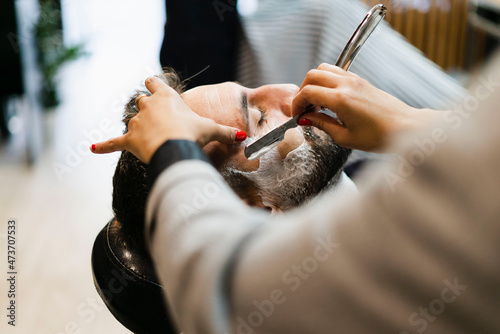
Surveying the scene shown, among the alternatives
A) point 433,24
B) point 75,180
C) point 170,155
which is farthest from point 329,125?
point 433,24

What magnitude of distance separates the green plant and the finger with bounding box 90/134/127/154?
2.72 metres

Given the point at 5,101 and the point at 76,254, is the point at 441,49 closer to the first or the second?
the point at 76,254

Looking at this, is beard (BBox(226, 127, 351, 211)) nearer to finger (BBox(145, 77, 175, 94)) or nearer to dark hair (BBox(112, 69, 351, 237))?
dark hair (BBox(112, 69, 351, 237))

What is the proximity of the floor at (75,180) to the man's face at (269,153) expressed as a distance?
0.47m

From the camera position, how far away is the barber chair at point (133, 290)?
0.95 m

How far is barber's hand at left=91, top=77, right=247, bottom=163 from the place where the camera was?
0.66 meters

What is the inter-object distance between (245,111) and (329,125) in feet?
0.76

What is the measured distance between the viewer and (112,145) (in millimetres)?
860

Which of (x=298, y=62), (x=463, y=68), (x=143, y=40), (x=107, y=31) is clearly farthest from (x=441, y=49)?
(x=107, y=31)

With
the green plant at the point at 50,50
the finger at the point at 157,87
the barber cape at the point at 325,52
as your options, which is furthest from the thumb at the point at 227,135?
the green plant at the point at 50,50

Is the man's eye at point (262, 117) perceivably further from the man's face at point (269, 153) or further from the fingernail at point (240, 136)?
the fingernail at point (240, 136)

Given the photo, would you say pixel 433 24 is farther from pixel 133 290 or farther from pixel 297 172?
pixel 133 290

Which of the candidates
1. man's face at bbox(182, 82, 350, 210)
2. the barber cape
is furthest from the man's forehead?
the barber cape

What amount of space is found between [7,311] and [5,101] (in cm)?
169
